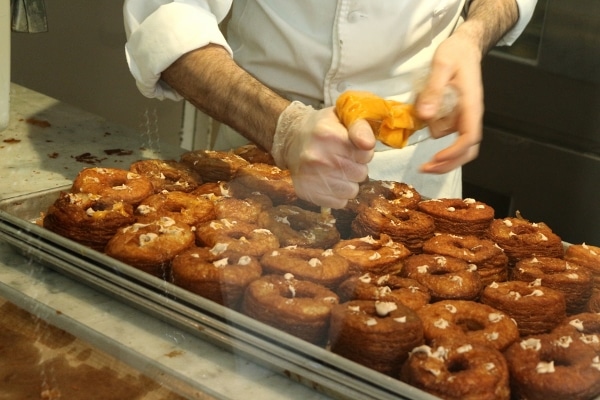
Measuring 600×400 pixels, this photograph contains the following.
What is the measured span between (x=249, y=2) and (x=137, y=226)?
1.79ft

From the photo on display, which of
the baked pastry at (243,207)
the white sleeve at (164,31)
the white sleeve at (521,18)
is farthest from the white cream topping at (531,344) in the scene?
the white sleeve at (521,18)

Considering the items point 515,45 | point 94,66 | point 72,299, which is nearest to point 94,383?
point 72,299

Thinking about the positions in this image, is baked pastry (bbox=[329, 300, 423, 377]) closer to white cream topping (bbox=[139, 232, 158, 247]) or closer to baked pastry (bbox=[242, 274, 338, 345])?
baked pastry (bbox=[242, 274, 338, 345])

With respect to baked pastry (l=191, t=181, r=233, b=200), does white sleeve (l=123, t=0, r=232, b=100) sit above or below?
above

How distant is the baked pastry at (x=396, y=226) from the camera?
1.25 m

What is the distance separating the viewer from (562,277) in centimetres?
114

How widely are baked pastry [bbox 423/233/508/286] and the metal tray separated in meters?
0.34

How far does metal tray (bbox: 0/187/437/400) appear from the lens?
2.92 ft

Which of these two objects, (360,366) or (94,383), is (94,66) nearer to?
(94,383)

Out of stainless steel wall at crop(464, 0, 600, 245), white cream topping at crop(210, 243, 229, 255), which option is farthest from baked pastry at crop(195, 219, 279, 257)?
stainless steel wall at crop(464, 0, 600, 245)

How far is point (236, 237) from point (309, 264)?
138mm

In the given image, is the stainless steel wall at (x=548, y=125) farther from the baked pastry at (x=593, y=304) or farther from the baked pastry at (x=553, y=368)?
the baked pastry at (x=553, y=368)

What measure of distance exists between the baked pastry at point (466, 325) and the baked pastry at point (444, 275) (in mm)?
27

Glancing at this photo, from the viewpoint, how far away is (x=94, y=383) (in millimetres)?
932
